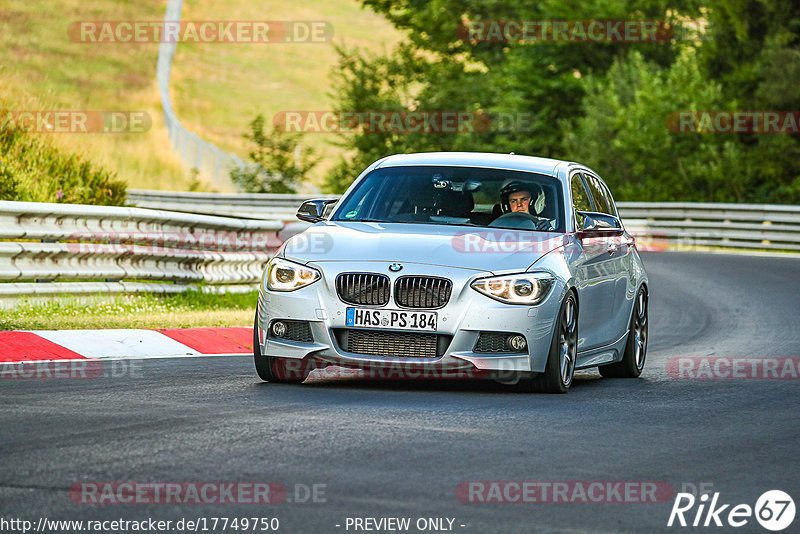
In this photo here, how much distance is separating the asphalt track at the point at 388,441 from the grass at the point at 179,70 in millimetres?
46173

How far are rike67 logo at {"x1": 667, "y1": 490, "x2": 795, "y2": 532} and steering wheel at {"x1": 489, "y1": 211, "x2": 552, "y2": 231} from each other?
433cm

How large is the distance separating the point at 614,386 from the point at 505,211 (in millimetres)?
1584

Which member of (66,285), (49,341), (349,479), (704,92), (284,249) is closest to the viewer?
(349,479)

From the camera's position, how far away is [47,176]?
61.7 feet

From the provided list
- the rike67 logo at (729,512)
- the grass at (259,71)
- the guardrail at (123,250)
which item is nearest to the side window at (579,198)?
the rike67 logo at (729,512)

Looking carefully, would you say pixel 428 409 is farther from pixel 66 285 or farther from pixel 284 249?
pixel 66 285

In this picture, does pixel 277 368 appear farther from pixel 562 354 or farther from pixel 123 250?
pixel 123 250

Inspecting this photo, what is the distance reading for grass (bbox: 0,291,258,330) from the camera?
1276cm

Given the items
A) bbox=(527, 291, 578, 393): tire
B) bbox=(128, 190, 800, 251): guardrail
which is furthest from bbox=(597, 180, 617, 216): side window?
bbox=(128, 190, 800, 251): guardrail

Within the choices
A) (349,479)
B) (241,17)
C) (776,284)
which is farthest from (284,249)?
(241,17)

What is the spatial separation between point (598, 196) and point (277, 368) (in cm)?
362

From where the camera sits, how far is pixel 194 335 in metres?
13.1

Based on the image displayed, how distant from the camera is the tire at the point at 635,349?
38.8 ft

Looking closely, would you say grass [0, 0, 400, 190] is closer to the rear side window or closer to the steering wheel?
the rear side window
